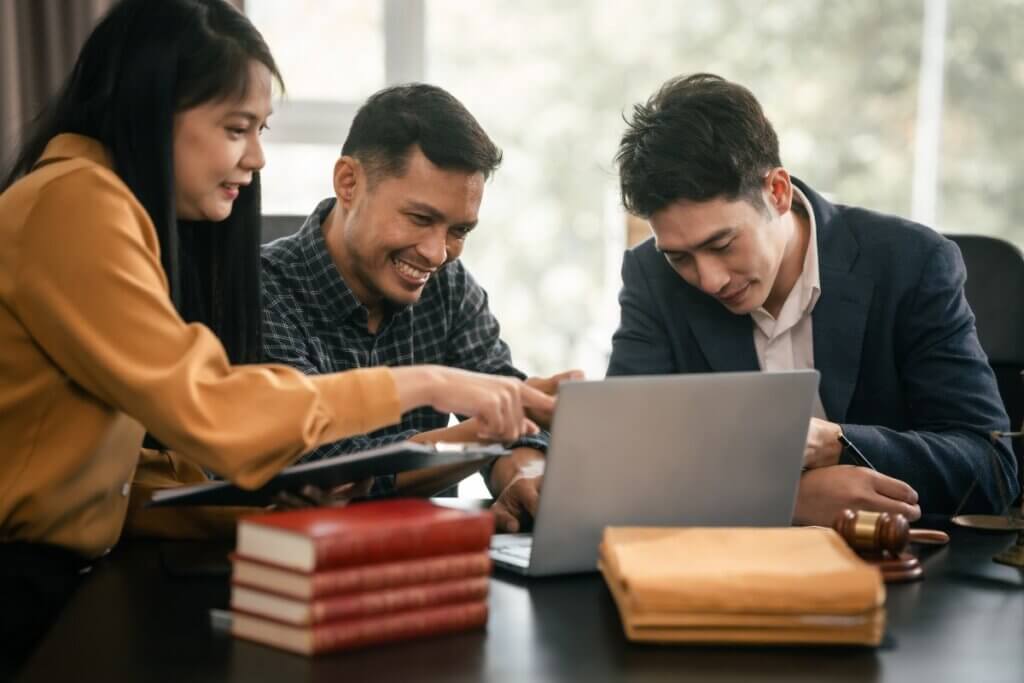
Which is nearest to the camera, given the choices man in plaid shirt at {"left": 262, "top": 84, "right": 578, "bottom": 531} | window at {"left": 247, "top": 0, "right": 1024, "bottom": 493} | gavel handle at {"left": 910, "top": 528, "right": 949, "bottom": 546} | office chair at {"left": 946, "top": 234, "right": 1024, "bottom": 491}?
gavel handle at {"left": 910, "top": 528, "right": 949, "bottom": 546}

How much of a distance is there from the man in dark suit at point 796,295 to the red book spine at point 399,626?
803mm

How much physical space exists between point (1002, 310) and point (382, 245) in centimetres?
100

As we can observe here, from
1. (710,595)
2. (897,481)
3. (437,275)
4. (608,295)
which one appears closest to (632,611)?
(710,595)

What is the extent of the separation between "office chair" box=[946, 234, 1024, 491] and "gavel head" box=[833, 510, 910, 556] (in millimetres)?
871

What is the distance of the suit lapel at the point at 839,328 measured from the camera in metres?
1.83

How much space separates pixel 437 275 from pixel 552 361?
245 cm

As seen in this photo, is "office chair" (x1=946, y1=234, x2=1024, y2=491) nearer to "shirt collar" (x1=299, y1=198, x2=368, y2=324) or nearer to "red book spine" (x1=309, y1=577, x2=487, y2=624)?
"shirt collar" (x1=299, y1=198, x2=368, y2=324)

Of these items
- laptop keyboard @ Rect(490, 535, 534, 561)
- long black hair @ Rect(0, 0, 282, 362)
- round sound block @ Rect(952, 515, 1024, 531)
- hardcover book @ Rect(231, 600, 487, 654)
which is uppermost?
long black hair @ Rect(0, 0, 282, 362)

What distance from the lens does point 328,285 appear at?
1.90 m

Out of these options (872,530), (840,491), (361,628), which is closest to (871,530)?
(872,530)

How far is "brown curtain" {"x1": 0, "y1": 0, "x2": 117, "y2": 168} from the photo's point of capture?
10.0 feet

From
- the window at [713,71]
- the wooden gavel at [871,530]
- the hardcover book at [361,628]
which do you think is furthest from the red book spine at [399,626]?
the window at [713,71]

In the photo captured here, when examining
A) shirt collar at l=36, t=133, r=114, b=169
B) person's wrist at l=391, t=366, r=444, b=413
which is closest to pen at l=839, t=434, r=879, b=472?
person's wrist at l=391, t=366, r=444, b=413

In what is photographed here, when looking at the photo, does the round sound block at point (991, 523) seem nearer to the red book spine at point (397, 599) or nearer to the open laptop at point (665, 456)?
the open laptop at point (665, 456)
